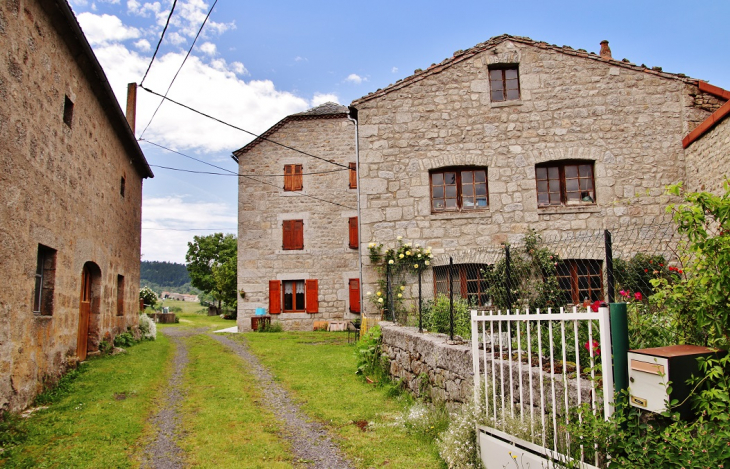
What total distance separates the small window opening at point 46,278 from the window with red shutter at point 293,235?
11.0 metres

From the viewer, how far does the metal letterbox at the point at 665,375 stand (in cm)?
228

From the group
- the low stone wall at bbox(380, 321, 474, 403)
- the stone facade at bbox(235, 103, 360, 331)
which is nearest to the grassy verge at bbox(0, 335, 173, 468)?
the low stone wall at bbox(380, 321, 474, 403)

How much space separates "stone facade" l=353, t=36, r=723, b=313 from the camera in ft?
31.7

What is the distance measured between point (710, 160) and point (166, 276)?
443 feet

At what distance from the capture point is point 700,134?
355 inches

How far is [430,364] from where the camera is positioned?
536 centimetres

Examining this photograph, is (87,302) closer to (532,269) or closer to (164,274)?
(532,269)

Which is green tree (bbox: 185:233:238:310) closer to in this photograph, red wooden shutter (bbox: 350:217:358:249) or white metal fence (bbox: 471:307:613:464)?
red wooden shutter (bbox: 350:217:358:249)

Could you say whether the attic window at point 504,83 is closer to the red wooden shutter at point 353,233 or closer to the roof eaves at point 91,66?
the roof eaves at point 91,66

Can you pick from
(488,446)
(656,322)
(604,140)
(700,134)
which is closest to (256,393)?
(488,446)

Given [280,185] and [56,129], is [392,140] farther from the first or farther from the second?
[280,185]

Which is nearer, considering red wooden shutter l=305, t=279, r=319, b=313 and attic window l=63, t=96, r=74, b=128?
attic window l=63, t=96, r=74, b=128

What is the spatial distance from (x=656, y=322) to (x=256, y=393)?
5.24 meters

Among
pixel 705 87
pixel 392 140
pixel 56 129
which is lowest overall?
pixel 56 129
